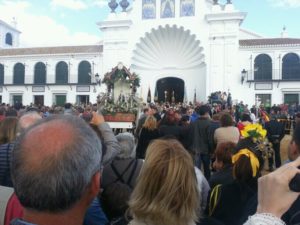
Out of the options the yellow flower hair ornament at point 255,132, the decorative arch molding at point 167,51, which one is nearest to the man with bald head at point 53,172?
the yellow flower hair ornament at point 255,132

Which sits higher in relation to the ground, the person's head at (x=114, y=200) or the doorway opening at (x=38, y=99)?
the doorway opening at (x=38, y=99)

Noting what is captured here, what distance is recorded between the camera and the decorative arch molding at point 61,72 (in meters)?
30.5

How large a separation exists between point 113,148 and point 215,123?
4.23 meters

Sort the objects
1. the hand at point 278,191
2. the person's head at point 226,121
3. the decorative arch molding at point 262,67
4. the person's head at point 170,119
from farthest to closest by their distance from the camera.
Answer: the decorative arch molding at point 262,67
the person's head at point 170,119
the person's head at point 226,121
the hand at point 278,191

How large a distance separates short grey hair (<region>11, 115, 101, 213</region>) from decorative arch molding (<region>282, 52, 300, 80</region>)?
26.1 meters

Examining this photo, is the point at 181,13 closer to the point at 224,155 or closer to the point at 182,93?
the point at 182,93

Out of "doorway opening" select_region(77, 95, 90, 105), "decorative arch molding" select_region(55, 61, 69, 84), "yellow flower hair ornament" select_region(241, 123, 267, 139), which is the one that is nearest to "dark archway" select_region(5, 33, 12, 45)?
"decorative arch molding" select_region(55, 61, 69, 84)

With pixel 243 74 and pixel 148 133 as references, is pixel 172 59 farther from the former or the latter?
pixel 148 133

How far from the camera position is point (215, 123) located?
296 inches

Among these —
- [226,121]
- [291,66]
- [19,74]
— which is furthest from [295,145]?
[19,74]

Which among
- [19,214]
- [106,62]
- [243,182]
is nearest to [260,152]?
[243,182]

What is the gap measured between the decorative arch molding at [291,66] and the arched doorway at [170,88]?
7715 mm

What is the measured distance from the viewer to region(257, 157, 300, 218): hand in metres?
1.22

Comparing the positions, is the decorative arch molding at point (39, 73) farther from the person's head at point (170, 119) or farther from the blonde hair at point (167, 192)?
the blonde hair at point (167, 192)
